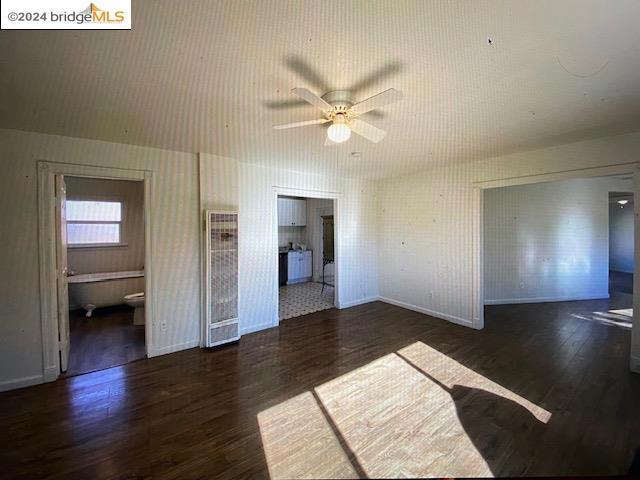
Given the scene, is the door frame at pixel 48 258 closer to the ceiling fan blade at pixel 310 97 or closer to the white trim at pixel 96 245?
the ceiling fan blade at pixel 310 97

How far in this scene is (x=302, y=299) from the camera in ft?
18.7

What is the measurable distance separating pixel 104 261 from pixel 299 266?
4.32 metres

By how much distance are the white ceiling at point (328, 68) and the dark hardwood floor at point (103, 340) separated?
2.47 metres

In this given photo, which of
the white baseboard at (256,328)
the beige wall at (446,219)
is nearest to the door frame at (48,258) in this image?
the white baseboard at (256,328)

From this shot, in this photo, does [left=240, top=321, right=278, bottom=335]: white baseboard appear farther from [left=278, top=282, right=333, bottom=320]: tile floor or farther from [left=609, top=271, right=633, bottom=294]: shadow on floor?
[left=609, top=271, right=633, bottom=294]: shadow on floor

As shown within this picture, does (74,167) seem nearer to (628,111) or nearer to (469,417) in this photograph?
(469,417)

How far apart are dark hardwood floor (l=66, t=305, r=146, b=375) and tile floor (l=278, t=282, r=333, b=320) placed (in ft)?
6.91

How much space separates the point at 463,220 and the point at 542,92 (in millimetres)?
2415

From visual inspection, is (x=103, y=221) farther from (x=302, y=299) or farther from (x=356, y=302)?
(x=356, y=302)

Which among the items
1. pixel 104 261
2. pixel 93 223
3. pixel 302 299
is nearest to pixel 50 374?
pixel 104 261

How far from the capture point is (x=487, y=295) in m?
5.22

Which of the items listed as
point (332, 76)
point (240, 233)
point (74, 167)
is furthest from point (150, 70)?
point (240, 233)

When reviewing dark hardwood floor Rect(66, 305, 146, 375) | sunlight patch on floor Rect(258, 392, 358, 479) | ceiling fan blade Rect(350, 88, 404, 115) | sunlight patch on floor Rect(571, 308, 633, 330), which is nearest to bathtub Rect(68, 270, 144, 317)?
dark hardwood floor Rect(66, 305, 146, 375)

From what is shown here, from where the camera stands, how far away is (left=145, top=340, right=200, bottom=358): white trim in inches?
→ 123
